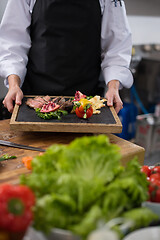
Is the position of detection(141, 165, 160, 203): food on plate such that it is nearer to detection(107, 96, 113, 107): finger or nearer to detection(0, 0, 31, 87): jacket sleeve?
detection(107, 96, 113, 107): finger

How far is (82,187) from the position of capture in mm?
646

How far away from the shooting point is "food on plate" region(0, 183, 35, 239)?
23.0 inches

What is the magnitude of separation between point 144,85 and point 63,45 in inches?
79.8

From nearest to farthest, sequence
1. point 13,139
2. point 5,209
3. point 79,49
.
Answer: point 5,209 → point 13,139 → point 79,49

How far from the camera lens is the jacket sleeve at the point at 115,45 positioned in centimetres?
200

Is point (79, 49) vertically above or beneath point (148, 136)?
above

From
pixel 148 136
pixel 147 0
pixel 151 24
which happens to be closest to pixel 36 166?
pixel 148 136

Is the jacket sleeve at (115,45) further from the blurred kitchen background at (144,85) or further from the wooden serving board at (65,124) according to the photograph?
the blurred kitchen background at (144,85)

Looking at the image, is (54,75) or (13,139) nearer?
(13,139)

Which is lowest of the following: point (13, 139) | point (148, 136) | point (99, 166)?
point (148, 136)

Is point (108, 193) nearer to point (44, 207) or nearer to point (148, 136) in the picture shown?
point (44, 207)

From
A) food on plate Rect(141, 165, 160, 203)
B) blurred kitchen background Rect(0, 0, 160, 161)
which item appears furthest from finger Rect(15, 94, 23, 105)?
blurred kitchen background Rect(0, 0, 160, 161)

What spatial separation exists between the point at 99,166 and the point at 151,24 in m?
3.59

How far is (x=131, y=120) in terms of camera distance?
365 cm
